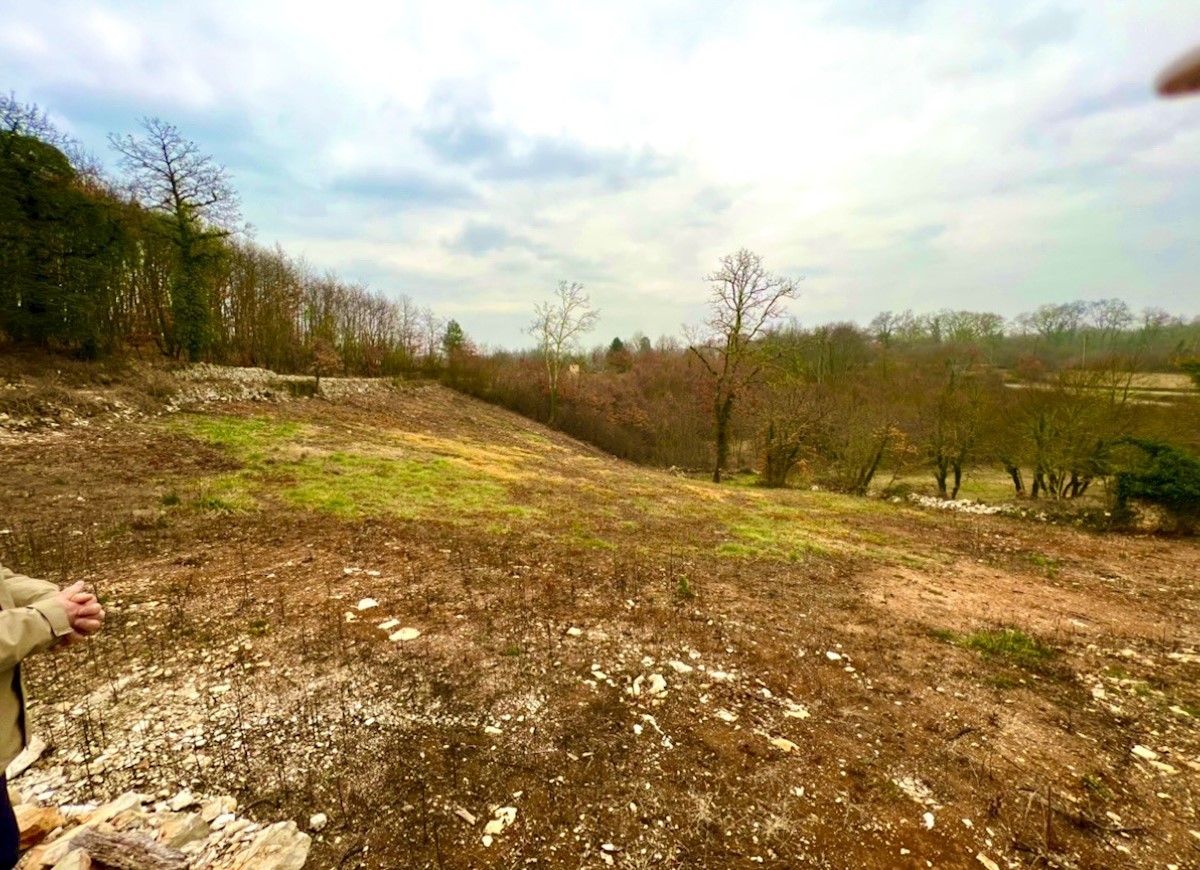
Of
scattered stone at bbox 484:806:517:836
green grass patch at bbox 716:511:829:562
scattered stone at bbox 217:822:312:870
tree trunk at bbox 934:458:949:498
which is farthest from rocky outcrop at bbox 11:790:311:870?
tree trunk at bbox 934:458:949:498

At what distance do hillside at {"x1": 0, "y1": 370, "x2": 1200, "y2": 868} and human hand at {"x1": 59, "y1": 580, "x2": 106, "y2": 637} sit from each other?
1.58 meters

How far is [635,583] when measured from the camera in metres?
6.50

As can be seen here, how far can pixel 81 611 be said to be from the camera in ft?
6.64

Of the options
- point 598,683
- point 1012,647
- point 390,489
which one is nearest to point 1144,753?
point 1012,647

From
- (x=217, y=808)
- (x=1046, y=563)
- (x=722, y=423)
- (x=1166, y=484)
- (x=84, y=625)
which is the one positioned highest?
(x=722, y=423)

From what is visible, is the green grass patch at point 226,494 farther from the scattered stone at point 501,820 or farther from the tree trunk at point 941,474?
the tree trunk at point 941,474

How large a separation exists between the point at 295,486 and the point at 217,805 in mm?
7936

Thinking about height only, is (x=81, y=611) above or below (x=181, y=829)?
above

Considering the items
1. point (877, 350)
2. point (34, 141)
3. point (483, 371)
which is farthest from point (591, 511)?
point (877, 350)

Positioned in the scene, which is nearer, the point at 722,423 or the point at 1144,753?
the point at 1144,753

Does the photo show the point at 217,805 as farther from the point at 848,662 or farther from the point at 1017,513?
the point at 1017,513

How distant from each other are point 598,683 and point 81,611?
10.9ft

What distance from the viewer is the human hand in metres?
1.99

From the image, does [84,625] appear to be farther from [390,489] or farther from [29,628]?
[390,489]
